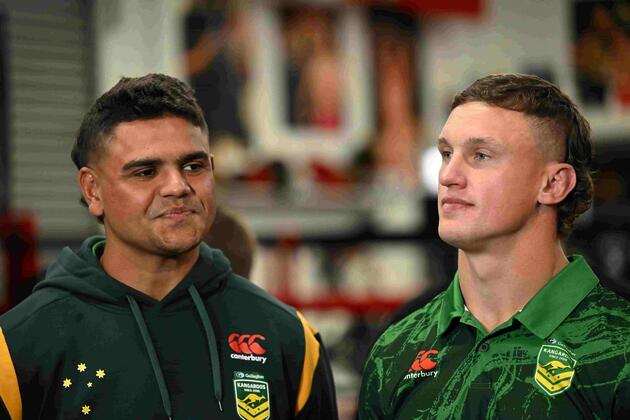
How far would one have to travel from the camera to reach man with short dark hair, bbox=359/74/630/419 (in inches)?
78.5

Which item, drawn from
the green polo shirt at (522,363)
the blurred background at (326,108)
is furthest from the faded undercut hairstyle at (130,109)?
the blurred background at (326,108)

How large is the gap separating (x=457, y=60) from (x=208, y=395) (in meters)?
6.65

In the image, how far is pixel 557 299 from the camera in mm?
2043

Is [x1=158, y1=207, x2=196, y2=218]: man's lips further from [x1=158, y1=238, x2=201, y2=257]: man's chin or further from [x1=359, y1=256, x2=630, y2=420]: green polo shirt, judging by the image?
[x1=359, y1=256, x2=630, y2=420]: green polo shirt

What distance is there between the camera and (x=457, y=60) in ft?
27.8

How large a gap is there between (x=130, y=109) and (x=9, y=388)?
0.65 meters

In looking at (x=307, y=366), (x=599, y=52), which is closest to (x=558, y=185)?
(x=307, y=366)

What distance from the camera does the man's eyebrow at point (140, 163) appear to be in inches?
86.0

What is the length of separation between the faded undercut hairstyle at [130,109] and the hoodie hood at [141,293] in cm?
22

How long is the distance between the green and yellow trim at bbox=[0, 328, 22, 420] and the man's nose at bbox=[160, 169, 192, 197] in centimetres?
47

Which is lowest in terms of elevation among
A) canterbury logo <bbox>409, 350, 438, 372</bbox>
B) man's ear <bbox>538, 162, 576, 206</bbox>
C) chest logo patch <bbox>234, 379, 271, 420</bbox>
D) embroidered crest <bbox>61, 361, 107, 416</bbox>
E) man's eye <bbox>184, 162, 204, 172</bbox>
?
chest logo patch <bbox>234, 379, 271, 420</bbox>

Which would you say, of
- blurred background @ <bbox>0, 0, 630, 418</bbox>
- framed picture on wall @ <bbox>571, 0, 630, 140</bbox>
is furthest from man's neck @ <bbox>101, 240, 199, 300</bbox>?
framed picture on wall @ <bbox>571, 0, 630, 140</bbox>

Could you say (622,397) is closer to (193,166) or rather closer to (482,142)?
(482,142)

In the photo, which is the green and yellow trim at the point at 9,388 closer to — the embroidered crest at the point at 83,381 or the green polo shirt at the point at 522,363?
the embroidered crest at the point at 83,381
